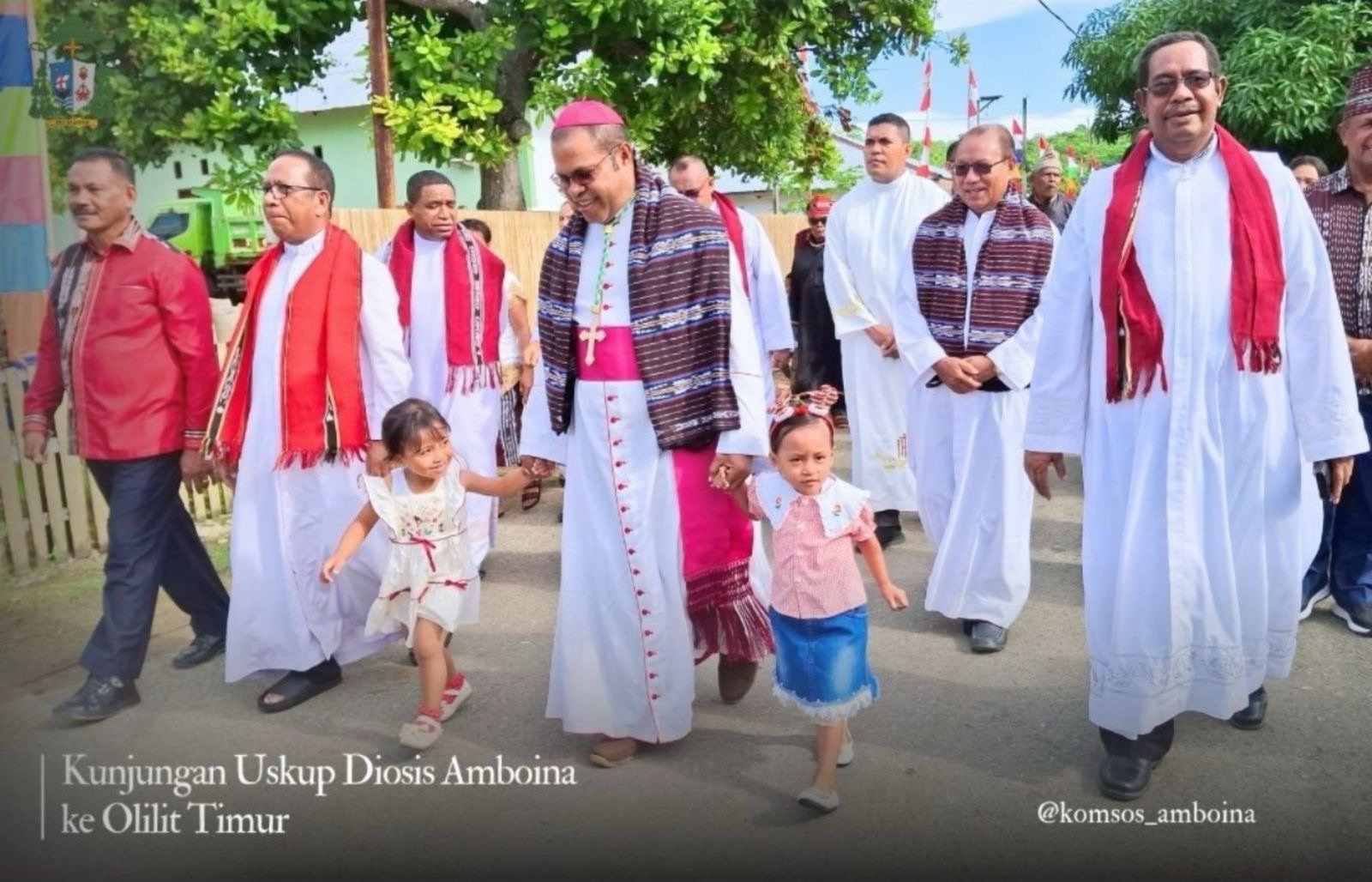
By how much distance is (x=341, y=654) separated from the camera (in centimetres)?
454

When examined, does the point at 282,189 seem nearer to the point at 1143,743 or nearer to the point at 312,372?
the point at 312,372

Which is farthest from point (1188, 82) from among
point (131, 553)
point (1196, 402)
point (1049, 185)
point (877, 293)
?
point (1049, 185)

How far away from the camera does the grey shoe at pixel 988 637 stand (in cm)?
457

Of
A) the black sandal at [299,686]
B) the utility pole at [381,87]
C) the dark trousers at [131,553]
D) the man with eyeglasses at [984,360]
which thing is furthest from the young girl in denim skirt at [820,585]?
the utility pole at [381,87]

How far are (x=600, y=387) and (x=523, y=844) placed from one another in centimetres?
135

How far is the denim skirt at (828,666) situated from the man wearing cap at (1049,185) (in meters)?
5.80

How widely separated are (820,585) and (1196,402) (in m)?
1.20

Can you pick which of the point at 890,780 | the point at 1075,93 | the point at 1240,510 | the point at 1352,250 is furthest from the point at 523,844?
the point at 1075,93

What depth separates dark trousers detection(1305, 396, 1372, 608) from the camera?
4.78 metres

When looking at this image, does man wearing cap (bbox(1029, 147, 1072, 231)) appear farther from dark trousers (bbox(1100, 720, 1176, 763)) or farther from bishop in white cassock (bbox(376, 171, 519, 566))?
dark trousers (bbox(1100, 720, 1176, 763))

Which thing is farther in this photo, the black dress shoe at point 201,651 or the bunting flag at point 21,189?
the black dress shoe at point 201,651

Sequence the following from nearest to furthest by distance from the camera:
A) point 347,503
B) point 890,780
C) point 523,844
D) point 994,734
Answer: point 523,844 < point 890,780 < point 994,734 < point 347,503

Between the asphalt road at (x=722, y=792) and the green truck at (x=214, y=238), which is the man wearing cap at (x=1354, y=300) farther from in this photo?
the green truck at (x=214, y=238)

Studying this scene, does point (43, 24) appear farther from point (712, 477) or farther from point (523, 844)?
point (523, 844)
